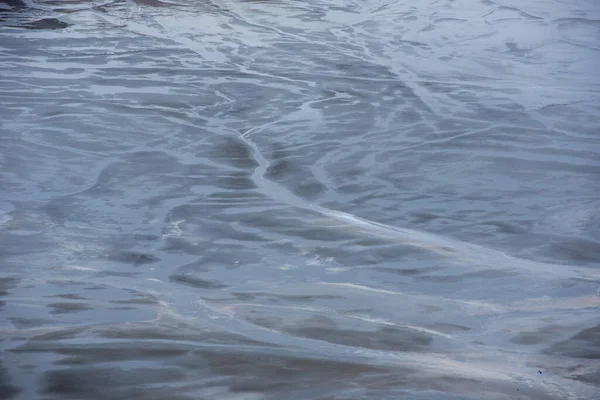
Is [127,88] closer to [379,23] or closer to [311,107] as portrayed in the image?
[311,107]

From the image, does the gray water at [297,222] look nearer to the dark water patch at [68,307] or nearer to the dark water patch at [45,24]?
the dark water patch at [68,307]

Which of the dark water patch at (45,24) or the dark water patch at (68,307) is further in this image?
the dark water patch at (45,24)

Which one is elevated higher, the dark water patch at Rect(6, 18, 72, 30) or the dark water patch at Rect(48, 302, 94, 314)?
the dark water patch at Rect(48, 302, 94, 314)

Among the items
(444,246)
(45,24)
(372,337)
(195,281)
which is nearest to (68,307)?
(195,281)

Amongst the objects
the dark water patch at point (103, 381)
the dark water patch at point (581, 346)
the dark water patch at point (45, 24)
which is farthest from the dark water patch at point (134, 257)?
the dark water patch at point (45, 24)

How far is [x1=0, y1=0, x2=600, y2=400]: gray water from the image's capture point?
2.30 m

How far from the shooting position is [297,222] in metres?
3.58

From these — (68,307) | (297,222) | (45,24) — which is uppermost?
(68,307)

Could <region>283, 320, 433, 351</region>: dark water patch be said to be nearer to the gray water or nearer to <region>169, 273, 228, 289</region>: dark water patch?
the gray water

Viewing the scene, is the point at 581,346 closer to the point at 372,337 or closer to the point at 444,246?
the point at 372,337

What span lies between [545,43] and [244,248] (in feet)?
17.8

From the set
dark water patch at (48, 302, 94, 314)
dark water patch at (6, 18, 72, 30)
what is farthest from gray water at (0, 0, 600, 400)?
dark water patch at (6, 18, 72, 30)

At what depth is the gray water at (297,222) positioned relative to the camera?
2305 mm

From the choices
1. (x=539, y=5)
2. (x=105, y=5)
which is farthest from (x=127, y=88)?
(x=539, y=5)
